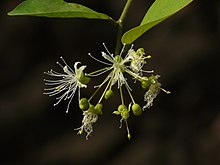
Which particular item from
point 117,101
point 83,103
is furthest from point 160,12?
point 117,101

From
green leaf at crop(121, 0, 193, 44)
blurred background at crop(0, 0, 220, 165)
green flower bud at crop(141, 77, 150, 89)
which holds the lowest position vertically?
blurred background at crop(0, 0, 220, 165)

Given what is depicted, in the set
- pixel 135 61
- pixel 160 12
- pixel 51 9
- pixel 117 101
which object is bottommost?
pixel 117 101

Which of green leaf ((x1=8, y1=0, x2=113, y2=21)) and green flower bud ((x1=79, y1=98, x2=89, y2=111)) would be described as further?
green flower bud ((x1=79, y1=98, x2=89, y2=111))

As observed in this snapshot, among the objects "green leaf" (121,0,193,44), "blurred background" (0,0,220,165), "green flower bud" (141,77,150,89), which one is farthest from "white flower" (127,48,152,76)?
"blurred background" (0,0,220,165)

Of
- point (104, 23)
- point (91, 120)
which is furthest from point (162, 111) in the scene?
point (91, 120)

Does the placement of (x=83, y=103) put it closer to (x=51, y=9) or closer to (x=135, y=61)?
(x=135, y=61)

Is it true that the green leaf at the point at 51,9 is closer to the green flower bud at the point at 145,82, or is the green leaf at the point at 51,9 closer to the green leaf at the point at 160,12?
the green leaf at the point at 160,12

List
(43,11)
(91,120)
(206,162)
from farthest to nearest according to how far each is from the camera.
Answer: (206,162), (91,120), (43,11)

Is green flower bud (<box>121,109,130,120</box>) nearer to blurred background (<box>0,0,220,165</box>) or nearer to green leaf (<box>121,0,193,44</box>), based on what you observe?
green leaf (<box>121,0,193,44</box>)

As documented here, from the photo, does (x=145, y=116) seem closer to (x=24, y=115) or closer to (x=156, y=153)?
(x=156, y=153)
